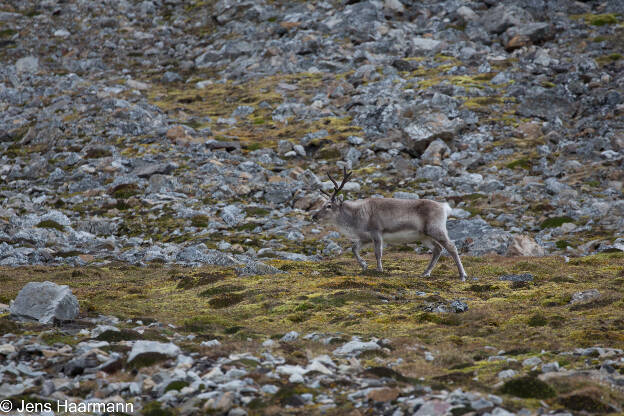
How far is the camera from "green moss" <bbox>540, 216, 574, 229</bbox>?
89.4 feet

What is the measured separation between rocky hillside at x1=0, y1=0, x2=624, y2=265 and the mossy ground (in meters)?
3.93

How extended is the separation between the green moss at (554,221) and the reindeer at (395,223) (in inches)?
396

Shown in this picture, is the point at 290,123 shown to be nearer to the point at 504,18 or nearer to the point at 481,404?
the point at 504,18

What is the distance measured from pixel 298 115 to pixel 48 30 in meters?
32.0

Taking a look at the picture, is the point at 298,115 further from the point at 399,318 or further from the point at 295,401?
the point at 295,401

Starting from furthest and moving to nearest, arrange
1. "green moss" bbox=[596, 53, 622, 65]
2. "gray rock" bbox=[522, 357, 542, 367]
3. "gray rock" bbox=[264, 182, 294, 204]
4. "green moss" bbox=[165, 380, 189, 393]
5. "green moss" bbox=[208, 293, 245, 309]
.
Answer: "green moss" bbox=[596, 53, 622, 65]
"gray rock" bbox=[264, 182, 294, 204]
"green moss" bbox=[208, 293, 245, 309]
"gray rock" bbox=[522, 357, 542, 367]
"green moss" bbox=[165, 380, 189, 393]

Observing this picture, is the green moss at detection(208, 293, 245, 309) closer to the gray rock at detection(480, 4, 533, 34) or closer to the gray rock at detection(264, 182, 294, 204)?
the gray rock at detection(264, 182, 294, 204)

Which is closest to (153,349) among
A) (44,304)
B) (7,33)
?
(44,304)

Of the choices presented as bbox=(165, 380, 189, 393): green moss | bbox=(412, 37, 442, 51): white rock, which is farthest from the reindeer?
bbox=(412, 37, 442, 51): white rock

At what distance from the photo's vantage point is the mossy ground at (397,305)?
11.3m

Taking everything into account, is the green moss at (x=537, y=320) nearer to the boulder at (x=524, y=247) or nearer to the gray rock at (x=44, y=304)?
the gray rock at (x=44, y=304)

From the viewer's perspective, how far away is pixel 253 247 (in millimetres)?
26359

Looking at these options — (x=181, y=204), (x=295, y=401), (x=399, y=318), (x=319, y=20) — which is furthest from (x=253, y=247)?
(x=319, y=20)

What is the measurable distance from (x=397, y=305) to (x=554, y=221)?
15398 millimetres
